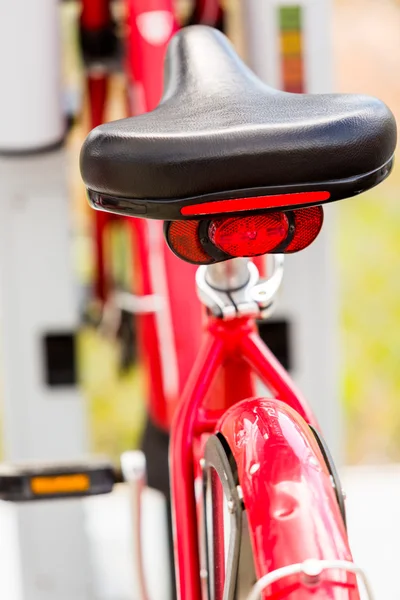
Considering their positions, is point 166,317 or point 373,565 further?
point 373,565

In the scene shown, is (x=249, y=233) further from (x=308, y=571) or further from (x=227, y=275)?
(x=308, y=571)

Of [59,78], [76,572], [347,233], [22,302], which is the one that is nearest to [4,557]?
[76,572]

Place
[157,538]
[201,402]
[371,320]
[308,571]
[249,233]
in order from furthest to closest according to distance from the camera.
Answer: [371,320] < [157,538] < [201,402] < [249,233] < [308,571]

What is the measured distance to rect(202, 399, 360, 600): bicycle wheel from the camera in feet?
2.46

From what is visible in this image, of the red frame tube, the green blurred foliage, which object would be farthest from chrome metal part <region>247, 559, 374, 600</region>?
the green blurred foliage

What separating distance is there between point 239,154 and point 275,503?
296mm

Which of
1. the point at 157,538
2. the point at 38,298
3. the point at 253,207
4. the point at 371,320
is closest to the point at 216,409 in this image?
the point at 253,207

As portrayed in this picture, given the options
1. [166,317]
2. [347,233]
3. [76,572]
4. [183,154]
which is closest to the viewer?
[183,154]

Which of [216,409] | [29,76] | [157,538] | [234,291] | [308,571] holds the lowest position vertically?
[157,538]

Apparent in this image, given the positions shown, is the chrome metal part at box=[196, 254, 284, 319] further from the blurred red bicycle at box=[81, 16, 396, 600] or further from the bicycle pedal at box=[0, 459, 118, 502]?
the bicycle pedal at box=[0, 459, 118, 502]

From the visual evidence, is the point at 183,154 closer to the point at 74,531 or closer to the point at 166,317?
the point at 166,317

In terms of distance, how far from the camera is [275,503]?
777 millimetres

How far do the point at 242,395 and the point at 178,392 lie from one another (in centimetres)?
36

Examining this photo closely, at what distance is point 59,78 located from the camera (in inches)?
55.6
